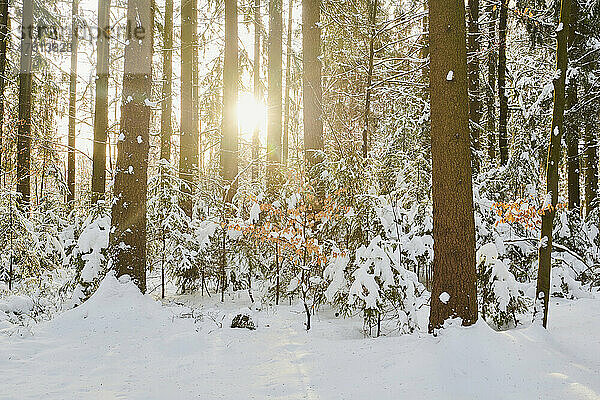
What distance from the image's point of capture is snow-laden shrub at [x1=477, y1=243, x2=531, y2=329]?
6434 millimetres

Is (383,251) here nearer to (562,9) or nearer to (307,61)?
(562,9)

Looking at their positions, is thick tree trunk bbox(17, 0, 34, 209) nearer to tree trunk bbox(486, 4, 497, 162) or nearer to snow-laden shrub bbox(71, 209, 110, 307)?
snow-laden shrub bbox(71, 209, 110, 307)

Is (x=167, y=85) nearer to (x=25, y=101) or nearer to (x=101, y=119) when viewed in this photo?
(x=101, y=119)

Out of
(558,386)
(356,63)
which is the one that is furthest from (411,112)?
(558,386)

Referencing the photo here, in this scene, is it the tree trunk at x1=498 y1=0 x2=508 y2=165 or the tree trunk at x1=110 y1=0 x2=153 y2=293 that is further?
the tree trunk at x1=498 y1=0 x2=508 y2=165

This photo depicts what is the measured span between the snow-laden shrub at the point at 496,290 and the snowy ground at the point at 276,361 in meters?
0.65

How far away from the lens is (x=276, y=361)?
5543 mm

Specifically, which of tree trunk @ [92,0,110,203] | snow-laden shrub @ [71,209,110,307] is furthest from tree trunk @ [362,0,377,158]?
tree trunk @ [92,0,110,203]

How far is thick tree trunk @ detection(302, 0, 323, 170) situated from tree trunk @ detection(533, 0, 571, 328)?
5.30 metres

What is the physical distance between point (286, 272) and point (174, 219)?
260 cm

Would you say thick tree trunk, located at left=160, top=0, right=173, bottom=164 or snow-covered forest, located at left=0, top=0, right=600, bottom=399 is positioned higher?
thick tree trunk, located at left=160, top=0, right=173, bottom=164

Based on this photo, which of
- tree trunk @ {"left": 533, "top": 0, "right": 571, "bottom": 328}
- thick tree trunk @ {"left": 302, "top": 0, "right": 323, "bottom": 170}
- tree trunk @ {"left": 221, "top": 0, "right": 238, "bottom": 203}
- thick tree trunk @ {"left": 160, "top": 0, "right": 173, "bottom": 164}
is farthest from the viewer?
thick tree trunk @ {"left": 160, "top": 0, "right": 173, "bottom": 164}

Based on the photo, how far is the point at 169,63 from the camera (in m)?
14.3

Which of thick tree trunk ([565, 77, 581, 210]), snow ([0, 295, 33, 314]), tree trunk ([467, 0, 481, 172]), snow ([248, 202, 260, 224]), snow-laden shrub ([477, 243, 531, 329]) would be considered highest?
tree trunk ([467, 0, 481, 172])
